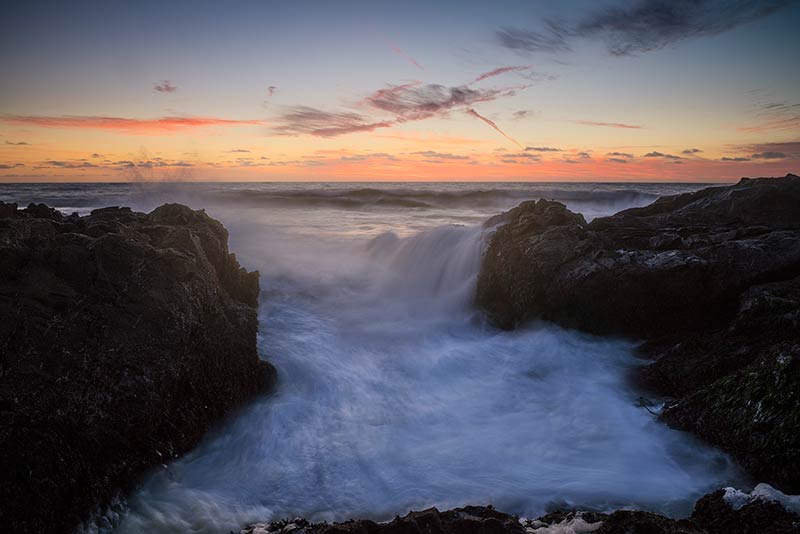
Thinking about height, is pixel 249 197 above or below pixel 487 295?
above

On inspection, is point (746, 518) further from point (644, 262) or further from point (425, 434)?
point (644, 262)

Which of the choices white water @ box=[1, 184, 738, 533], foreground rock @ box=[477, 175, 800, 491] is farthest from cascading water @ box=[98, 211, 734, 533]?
foreground rock @ box=[477, 175, 800, 491]

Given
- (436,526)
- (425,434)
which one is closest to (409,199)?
(425,434)

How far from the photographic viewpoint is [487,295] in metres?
9.23

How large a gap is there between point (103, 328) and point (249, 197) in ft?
142

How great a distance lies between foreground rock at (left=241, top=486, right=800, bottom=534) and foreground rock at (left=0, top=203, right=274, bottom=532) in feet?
5.79

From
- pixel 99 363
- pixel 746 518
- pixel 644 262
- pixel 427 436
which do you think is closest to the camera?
pixel 746 518

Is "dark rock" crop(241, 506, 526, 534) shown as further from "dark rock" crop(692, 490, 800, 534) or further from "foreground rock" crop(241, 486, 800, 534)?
"dark rock" crop(692, 490, 800, 534)

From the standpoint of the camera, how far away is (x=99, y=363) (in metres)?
3.98

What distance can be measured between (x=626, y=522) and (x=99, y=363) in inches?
165

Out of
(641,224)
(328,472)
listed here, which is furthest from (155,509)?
(641,224)

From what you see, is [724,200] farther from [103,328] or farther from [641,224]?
[103,328]

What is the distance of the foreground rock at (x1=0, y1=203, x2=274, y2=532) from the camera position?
3293 mm

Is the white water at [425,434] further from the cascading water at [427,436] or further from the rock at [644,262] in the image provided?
the rock at [644,262]
